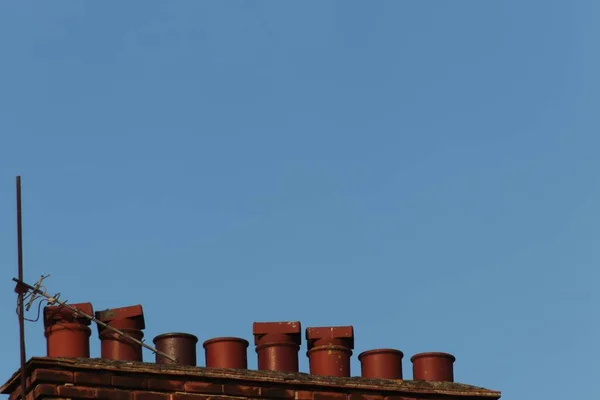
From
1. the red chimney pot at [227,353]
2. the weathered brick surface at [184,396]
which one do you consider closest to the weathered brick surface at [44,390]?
the weathered brick surface at [184,396]

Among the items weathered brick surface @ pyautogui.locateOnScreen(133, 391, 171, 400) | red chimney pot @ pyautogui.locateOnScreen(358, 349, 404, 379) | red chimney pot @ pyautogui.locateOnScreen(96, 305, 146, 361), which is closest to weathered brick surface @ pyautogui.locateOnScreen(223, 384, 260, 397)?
weathered brick surface @ pyautogui.locateOnScreen(133, 391, 171, 400)

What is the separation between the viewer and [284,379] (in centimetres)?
2128

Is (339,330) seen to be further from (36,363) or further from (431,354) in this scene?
(36,363)

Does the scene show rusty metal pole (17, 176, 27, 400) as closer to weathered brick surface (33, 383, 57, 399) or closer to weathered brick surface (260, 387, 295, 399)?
weathered brick surface (33, 383, 57, 399)

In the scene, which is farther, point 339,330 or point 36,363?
point 339,330

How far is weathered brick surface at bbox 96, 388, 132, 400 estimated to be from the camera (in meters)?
20.7

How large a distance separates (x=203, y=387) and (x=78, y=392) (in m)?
1.20

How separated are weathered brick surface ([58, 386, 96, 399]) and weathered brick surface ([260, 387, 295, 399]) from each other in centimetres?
164

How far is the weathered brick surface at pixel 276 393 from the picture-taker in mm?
21188

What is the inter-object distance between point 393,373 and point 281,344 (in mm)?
1134

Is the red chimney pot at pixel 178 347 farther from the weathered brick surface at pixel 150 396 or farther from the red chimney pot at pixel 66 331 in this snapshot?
the red chimney pot at pixel 66 331

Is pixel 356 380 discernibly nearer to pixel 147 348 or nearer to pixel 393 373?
pixel 393 373

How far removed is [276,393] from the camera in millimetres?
21234

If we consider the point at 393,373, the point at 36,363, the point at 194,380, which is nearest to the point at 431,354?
the point at 393,373
